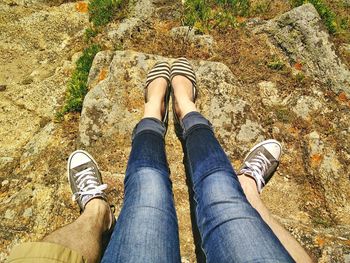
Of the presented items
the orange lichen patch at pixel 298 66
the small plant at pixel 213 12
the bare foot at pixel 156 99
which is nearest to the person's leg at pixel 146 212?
the bare foot at pixel 156 99

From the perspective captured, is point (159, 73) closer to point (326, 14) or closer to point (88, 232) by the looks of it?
point (88, 232)

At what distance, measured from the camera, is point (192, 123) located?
3.72 m

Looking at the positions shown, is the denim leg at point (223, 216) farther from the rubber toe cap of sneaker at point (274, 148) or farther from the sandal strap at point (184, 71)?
the sandal strap at point (184, 71)

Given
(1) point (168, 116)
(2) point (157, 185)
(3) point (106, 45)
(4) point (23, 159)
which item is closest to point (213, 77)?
(1) point (168, 116)

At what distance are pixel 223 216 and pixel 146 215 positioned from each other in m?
0.62

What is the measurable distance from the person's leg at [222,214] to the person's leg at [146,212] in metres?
0.27

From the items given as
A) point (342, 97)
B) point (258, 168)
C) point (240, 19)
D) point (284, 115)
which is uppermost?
point (240, 19)

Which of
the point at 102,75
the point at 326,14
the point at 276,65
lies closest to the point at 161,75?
the point at 102,75

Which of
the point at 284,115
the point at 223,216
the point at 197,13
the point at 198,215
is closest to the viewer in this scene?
the point at 223,216

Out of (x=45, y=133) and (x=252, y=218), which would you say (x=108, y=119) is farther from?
(x=252, y=218)

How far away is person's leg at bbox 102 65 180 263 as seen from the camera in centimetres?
243

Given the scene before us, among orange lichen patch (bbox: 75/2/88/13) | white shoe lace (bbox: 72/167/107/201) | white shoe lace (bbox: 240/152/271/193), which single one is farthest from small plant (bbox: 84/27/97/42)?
white shoe lace (bbox: 240/152/271/193)

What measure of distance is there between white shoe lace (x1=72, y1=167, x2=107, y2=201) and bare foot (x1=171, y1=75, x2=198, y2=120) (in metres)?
1.30

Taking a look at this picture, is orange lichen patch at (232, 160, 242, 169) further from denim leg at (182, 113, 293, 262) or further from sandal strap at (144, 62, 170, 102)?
sandal strap at (144, 62, 170, 102)
